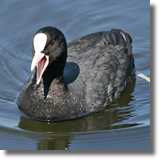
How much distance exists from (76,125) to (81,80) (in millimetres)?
813

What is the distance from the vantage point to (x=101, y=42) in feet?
22.9

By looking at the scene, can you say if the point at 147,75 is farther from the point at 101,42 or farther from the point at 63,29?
the point at 63,29

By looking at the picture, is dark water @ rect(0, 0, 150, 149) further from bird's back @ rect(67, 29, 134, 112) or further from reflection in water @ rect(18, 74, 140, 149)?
bird's back @ rect(67, 29, 134, 112)

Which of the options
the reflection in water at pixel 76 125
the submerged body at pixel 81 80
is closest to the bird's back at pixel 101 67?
the submerged body at pixel 81 80

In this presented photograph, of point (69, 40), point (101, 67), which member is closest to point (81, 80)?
point (101, 67)

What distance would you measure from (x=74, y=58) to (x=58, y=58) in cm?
122

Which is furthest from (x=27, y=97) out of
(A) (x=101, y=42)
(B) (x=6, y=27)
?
(B) (x=6, y=27)

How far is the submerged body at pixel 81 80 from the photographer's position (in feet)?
19.4

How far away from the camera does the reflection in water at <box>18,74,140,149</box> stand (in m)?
5.63

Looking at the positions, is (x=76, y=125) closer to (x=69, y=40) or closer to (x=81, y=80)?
(x=81, y=80)

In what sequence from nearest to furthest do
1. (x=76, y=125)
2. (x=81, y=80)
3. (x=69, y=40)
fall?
(x=76, y=125)
(x=81, y=80)
(x=69, y=40)

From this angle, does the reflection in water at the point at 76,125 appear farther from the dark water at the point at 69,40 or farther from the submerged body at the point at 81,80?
the submerged body at the point at 81,80

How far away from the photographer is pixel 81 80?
6316 mm
